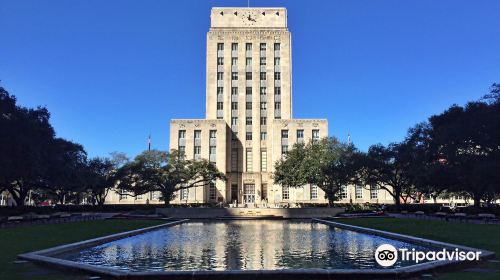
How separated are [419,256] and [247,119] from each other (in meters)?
82.7

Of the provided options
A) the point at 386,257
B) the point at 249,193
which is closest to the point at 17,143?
the point at 386,257

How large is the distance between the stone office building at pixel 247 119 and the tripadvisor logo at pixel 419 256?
73582 mm

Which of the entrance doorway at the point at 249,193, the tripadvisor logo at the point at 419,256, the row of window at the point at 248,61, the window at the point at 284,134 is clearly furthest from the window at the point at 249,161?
the tripadvisor logo at the point at 419,256

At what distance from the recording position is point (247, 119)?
96312 millimetres

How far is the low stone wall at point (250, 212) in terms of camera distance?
49.8 meters

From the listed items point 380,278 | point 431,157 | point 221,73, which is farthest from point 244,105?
point 380,278

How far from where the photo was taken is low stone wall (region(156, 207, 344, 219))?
163ft

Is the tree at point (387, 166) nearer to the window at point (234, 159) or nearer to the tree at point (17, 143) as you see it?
the tree at point (17, 143)

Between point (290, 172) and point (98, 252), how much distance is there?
4786 cm

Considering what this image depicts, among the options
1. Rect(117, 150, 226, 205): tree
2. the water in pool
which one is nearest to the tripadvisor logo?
the water in pool

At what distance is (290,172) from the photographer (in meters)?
62.8

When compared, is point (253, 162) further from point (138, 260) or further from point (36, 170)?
point (138, 260)

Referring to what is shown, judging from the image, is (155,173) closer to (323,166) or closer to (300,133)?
(323,166)

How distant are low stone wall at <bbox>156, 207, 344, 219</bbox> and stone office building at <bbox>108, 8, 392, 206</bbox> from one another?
36158 millimetres
